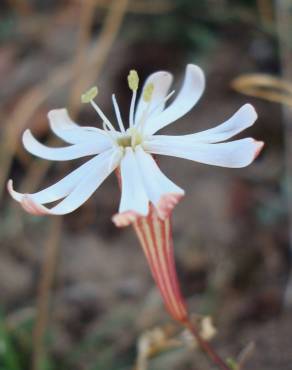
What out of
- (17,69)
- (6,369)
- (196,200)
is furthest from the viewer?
(17,69)

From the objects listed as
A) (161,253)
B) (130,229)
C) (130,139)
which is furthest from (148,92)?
(130,229)

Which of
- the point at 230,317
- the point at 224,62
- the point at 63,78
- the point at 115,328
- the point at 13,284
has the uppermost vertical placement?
the point at 63,78

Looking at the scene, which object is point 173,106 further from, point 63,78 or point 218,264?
point 63,78

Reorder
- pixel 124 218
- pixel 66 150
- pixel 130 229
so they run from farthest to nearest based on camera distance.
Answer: pixel 130 229, pixel 66 150, pixel 124 218

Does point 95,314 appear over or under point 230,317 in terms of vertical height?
over

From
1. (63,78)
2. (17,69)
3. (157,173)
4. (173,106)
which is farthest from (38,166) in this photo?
(157,173)

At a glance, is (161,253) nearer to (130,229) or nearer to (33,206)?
(33,206)

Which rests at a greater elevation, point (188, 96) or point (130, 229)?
point (188, 96)
